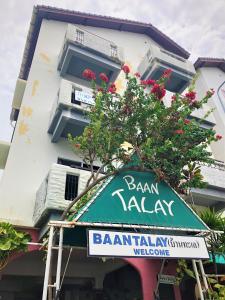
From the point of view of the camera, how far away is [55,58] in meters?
16.3

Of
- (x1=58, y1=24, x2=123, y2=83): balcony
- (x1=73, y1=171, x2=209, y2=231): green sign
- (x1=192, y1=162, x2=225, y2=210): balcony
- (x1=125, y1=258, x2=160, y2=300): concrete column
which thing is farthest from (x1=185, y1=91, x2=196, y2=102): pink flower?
(x1=58, y1=24, x2=123, y2=83): balcony

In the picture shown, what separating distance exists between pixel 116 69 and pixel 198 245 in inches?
536

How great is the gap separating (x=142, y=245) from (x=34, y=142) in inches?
380

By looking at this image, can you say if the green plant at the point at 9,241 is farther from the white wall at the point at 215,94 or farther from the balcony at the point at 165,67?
the white wall at the point at 215,94

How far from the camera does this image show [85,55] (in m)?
15.6

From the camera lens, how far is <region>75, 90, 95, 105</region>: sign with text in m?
13.5

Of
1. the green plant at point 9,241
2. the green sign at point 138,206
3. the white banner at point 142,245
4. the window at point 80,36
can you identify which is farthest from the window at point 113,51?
the white banner at point 142,245

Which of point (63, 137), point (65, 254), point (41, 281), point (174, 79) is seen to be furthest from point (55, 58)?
point (41, 281)

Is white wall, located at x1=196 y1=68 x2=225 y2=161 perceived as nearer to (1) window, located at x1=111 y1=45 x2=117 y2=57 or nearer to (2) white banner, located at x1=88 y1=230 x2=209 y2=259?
(1) window, located at x1=111 y1=45 x2=117 y2=57

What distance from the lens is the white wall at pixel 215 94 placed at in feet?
→ 65.5

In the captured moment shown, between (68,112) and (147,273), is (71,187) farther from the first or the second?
(147,273)

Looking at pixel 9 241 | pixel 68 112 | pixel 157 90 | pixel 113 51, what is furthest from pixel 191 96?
pixel 113 51

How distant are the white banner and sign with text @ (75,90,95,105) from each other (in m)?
9.98

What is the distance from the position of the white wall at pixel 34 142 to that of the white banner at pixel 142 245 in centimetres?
721
